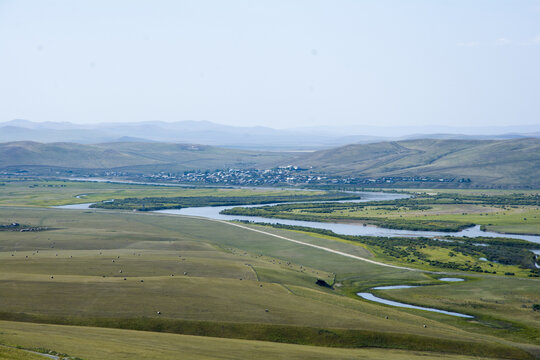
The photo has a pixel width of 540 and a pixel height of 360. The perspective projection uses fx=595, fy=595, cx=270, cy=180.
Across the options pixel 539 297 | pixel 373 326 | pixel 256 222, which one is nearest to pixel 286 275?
pixel 373 326

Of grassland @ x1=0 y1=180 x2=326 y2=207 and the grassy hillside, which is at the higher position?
grassland @ x1=0 y1=180 x2=326 y2=207

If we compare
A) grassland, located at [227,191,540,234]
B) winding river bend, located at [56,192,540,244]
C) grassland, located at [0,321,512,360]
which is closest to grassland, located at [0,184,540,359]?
grassland, located at [0,321,512,360]

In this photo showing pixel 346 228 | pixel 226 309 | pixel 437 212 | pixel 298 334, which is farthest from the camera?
pixel 437 212

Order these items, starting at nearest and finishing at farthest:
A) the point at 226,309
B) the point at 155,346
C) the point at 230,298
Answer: the point at 155,346 → the point at 226,309 → the point at 230,298

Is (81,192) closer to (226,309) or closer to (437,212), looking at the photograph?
(437,212)

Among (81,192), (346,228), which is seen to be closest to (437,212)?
(346,228)

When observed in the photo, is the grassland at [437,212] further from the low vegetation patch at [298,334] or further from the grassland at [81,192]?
the low vegetation patch at [298,334]

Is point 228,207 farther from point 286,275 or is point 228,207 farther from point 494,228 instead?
point 286,275

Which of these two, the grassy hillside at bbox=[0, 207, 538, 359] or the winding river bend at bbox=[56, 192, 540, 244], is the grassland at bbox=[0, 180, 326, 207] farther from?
the grassy hillside at bbox=[0, 207, 538, 359]

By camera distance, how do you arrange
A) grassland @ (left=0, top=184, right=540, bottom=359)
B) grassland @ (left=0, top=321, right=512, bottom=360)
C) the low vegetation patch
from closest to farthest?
grassland @ (left=0, top=321, right=512, bottom=360), grassland @ (left=0, top=184, right=540, bottom=359), the low vegetation patch

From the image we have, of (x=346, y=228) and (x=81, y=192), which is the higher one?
(x=81, y=192)
